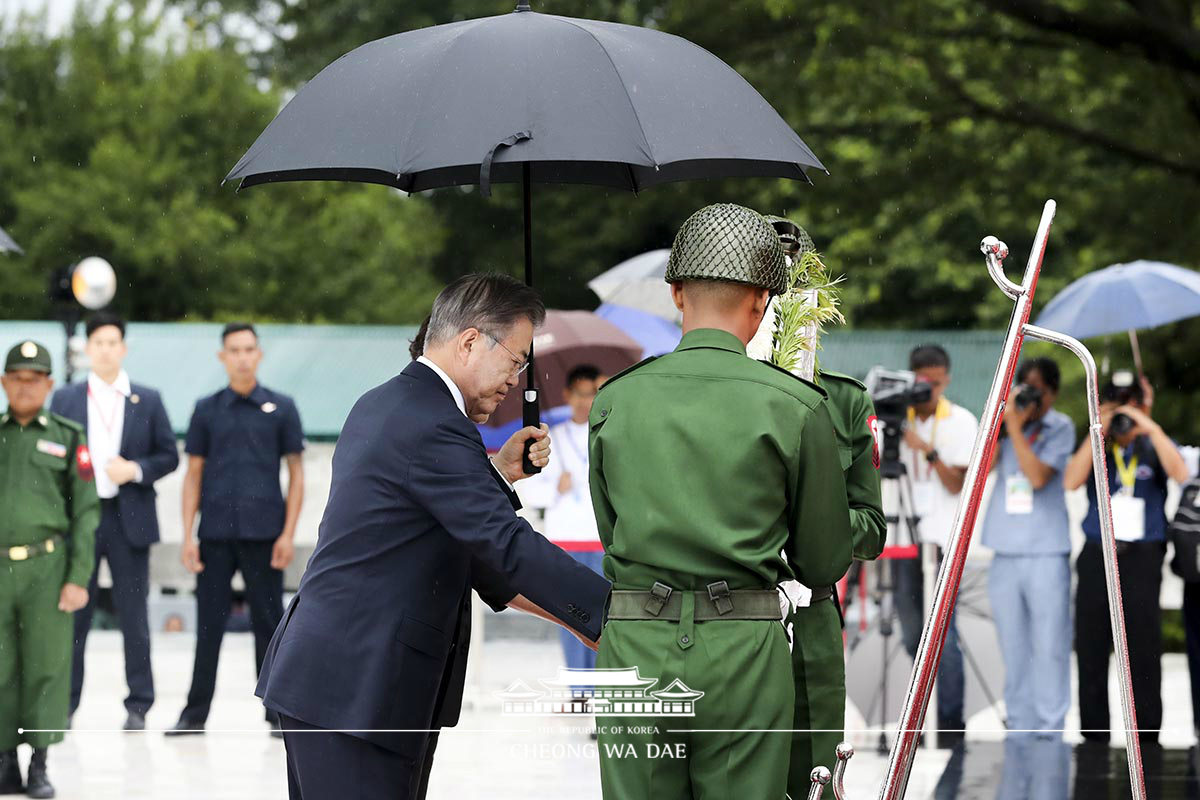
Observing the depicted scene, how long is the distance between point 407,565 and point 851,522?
0.77 metres

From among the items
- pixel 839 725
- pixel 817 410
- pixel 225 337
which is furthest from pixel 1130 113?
pixel 817 410

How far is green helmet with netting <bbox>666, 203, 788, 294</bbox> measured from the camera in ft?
8.14

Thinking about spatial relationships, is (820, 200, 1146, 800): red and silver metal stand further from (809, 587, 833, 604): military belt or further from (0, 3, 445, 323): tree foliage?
(0, 3, 445, 323): tree foliage

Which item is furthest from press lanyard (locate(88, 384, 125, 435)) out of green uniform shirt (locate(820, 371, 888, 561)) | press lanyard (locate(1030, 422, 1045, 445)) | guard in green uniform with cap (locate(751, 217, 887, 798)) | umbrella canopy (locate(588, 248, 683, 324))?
green uniform shirt (locate(820, 371, 888, 561))

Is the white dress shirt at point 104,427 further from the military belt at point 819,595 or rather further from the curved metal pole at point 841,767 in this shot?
the curved metal pole at point 841,767

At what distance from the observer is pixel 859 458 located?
10.5ft

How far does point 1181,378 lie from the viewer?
327 inches

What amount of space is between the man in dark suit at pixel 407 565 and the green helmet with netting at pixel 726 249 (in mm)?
482

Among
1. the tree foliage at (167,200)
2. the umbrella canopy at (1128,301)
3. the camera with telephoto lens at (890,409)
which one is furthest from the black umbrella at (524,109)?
the tree foliage at (167,200)

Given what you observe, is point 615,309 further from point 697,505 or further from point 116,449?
point 697,505

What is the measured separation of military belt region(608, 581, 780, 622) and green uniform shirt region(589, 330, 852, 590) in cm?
1

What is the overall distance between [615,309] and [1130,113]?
269 cm

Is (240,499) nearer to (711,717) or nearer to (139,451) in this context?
(139,451)

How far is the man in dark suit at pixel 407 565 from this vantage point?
9.04ft
